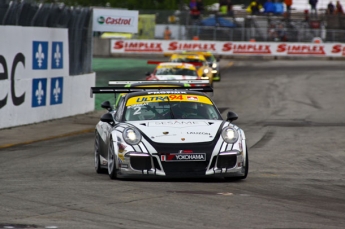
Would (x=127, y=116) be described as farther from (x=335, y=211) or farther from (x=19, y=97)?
(x=19, y=97)

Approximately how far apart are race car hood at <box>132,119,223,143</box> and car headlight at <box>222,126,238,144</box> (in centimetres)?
12

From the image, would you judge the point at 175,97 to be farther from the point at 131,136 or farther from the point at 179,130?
the point at 131,136

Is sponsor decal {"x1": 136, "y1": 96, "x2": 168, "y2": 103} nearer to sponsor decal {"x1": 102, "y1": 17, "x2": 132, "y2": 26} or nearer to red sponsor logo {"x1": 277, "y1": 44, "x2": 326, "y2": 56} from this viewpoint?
sponsor decal {"x1": 102, "y1": 17, "x2": 132, "y2": 26}

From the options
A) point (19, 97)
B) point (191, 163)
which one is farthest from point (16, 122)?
point (191, 163)

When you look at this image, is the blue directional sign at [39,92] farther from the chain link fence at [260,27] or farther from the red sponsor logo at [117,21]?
the chain link fence at [260,27]

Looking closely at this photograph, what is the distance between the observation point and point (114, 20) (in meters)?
28.4

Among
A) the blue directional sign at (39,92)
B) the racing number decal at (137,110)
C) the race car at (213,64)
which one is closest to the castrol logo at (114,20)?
the blue directional sign at (39,92)

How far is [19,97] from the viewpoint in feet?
70.3

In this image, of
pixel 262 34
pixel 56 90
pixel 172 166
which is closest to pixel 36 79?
pixel 56 90

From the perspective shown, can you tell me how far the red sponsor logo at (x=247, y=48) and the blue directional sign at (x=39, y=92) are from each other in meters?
34.4

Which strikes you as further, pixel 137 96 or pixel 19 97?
pixel 19 97

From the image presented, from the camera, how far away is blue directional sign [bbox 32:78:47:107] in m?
22.4

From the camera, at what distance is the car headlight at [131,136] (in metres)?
11.1

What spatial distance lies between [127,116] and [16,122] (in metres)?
9.82
